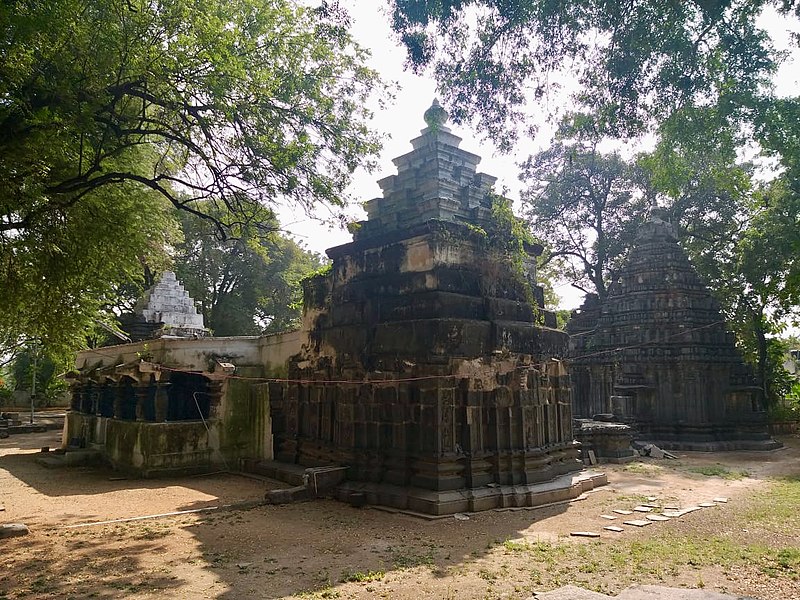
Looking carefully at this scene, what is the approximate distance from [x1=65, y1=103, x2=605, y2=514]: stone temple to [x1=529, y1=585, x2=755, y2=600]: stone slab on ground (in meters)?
3.28

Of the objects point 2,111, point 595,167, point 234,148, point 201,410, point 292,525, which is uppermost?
point 595,167

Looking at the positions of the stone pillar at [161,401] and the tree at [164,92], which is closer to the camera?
the tree at [164,92]

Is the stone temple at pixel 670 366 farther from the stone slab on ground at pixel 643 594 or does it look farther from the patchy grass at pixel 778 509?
the stone slab on ground at pixel 643 594

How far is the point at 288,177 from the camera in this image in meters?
9.02

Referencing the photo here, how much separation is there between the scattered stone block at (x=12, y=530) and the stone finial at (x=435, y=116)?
8.48 meters

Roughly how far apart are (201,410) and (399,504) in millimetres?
6831

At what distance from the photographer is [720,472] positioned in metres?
12.7

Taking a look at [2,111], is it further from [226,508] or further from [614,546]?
[614,546]

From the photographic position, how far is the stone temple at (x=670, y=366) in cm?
1820

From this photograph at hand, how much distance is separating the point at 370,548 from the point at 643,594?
301 cm

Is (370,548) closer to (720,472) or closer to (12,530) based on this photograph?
(12,530)

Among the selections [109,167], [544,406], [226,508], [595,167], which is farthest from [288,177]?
[595,167]

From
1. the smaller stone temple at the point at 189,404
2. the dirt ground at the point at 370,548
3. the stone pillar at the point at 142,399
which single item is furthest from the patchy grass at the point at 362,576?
the stone pillar at the point at 142,399

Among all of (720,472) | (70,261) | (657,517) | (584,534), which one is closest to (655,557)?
(584,534)
